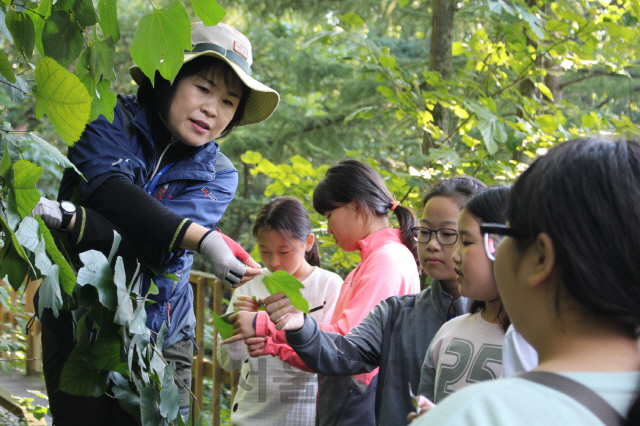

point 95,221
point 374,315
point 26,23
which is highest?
point 26,23

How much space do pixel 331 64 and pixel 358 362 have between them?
23.7ft

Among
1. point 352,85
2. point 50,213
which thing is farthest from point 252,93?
point 352,85

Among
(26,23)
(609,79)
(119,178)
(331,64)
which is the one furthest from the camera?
(331,64)

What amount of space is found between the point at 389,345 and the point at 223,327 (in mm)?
538

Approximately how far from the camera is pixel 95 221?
144 cm

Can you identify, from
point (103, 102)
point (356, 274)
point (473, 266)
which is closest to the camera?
point (103, 102)

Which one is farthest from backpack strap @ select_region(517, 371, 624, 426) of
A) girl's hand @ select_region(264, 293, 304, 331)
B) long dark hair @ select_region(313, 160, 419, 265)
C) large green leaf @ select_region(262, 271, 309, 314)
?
long dark hair @ select_region(313, 160, 419, 265)

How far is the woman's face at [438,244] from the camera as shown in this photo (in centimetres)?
181

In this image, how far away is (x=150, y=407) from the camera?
1.30 metres

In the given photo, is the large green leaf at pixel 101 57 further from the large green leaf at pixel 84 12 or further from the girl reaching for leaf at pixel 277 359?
the girl reaching for leaf at pixel 277 359

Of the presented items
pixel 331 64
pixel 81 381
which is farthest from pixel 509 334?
pixel 331 64

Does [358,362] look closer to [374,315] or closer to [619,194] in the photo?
Result: [374,315]

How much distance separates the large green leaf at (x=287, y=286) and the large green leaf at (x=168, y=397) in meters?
0.34

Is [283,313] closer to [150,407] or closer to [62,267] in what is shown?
[150,407]
